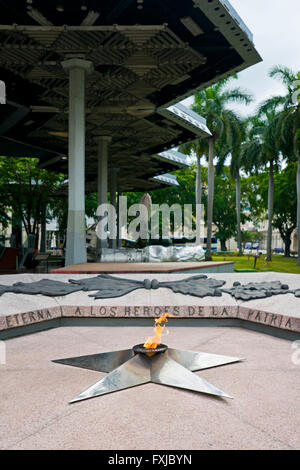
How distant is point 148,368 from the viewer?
422cm

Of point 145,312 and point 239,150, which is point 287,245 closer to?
point 239,150

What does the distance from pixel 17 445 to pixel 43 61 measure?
1371 cm

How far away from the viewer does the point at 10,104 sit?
17.3 metres

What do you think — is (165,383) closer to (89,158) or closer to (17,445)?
(17,445)

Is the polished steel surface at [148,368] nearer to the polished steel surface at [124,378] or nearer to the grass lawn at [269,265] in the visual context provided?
the polished steel surface at [124,378]

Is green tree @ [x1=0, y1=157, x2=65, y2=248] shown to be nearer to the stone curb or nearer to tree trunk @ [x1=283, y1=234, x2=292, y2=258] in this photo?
the stone curb

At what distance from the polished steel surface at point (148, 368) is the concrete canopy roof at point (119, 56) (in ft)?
29.9

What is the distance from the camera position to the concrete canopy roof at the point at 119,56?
11.1 m

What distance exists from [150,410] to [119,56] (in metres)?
12.8

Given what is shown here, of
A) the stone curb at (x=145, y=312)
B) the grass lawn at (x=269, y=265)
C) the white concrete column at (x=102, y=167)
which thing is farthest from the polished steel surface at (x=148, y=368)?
the grass lawn at (x=269, y=265)

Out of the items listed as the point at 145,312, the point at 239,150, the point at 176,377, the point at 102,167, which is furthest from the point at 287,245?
the point at 176,377

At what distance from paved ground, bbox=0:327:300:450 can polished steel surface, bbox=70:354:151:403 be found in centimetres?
7
